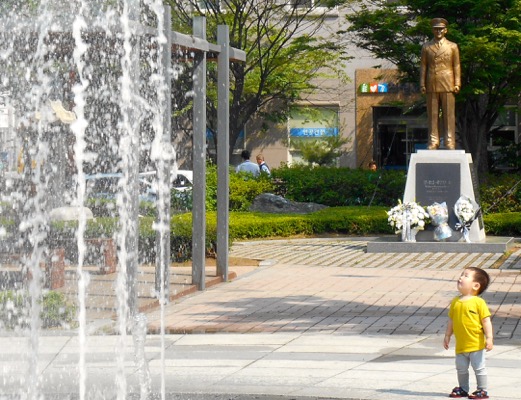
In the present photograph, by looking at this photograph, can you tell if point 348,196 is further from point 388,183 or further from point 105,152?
point 105,152

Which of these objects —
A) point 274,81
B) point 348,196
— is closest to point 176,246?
point 348,196

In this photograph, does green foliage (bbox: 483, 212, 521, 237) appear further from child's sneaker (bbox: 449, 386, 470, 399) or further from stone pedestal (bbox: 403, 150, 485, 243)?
child's sneaker (bbox: 449, 386, 470, 399)

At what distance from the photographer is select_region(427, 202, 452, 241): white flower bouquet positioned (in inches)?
732

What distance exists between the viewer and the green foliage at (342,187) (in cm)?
2645

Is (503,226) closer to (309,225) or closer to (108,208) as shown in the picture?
(309,225)

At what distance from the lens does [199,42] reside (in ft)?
43.6

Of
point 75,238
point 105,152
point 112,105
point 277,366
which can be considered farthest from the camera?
point 105,152

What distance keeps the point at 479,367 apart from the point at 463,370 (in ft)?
0.38

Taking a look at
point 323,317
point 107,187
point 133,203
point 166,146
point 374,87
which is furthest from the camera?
point 374,87

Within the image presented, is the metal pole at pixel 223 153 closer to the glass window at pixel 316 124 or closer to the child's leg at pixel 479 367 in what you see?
the child's leg at pixel 479 367

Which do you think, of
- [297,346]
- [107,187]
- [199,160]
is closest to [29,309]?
[199,160]

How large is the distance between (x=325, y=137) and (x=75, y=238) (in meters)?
23.5

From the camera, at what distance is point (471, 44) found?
25250mm

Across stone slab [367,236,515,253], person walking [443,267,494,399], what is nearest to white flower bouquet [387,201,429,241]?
stone slab [367,236,515,253]
